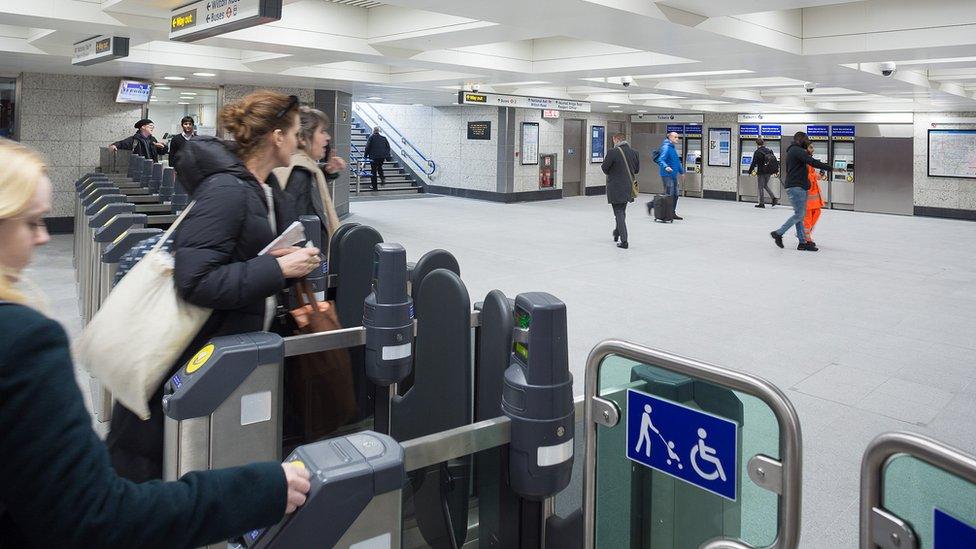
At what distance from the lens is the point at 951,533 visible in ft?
3.61

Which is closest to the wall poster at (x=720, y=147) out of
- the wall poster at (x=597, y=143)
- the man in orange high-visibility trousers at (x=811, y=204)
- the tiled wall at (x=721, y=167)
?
the tiled wall at (x=721, y=167)

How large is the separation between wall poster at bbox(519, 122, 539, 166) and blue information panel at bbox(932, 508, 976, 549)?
658 inches

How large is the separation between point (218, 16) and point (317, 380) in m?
3.38

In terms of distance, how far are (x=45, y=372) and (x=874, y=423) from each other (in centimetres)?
395

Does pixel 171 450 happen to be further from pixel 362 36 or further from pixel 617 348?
pixel 362 36

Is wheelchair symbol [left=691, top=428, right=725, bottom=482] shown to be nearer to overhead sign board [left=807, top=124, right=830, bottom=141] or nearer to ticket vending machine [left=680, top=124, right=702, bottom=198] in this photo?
overhead sign board [left=807, top=124, right=830, bottom=141]

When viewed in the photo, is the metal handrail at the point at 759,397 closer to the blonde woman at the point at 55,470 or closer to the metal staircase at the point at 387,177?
the blonde woman at the point at 55,470

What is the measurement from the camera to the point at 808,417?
3.93 m

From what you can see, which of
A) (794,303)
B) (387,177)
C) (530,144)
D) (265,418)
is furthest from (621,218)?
(387,177)

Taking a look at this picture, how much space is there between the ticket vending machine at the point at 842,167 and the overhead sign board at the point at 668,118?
354cm

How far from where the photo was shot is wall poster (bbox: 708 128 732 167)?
19797mm

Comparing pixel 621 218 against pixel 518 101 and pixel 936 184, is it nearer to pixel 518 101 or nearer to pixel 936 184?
pixel 518 101

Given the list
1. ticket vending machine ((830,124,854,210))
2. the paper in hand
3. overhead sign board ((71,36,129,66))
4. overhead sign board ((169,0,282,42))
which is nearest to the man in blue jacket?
ticket vending machine ((830,124,854,210))

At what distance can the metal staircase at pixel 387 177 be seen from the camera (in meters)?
18.9
